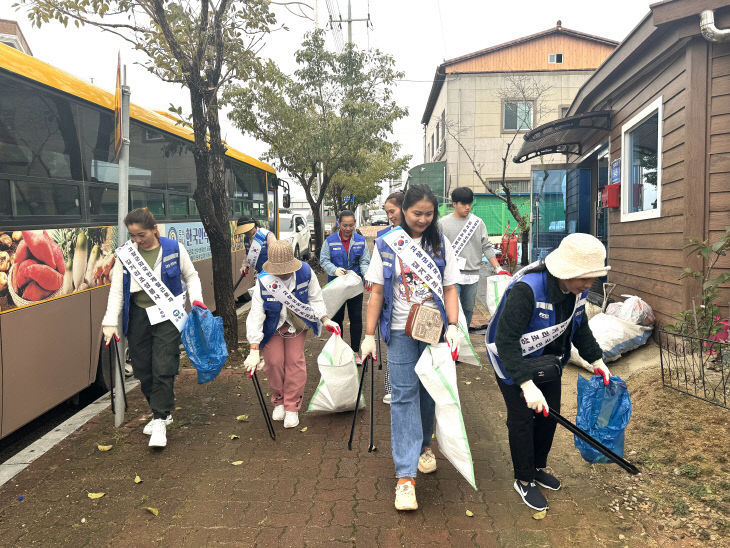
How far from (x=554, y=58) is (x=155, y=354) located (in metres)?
24.7

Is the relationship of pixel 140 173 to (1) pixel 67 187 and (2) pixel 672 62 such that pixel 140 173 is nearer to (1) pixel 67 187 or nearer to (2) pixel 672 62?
(1) pixel 67 187

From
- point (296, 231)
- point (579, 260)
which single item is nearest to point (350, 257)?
point (579, 260)

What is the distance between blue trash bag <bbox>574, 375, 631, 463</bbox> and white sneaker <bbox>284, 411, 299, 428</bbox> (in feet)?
7.44

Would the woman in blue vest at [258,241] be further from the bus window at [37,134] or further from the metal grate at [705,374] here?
the metal grate at [705,374]

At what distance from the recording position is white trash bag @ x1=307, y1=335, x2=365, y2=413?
14.1 feet

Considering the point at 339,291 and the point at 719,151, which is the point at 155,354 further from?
the point at 719,151

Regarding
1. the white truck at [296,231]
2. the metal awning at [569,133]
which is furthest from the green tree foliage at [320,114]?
the metal awning at [569,133]

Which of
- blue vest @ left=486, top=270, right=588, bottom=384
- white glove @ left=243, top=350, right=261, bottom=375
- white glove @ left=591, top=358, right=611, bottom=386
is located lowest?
white glove @ left=243, top=350, right=261, bottom=375

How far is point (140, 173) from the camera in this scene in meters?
6.12

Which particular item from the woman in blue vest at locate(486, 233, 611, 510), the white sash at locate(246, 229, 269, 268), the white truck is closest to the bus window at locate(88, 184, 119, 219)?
the white sash at locate(246, 229, 269, 268)

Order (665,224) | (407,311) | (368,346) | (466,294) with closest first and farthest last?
(407,311)
(368,346)
(466,294)
(665,224)

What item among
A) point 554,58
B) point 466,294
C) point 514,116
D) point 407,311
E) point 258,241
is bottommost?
point 466,294

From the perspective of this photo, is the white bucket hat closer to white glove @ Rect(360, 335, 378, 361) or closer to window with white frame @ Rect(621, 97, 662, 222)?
white glove @ Rect(360, 335, 378, 361)

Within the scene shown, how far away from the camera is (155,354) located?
421 centimetres
